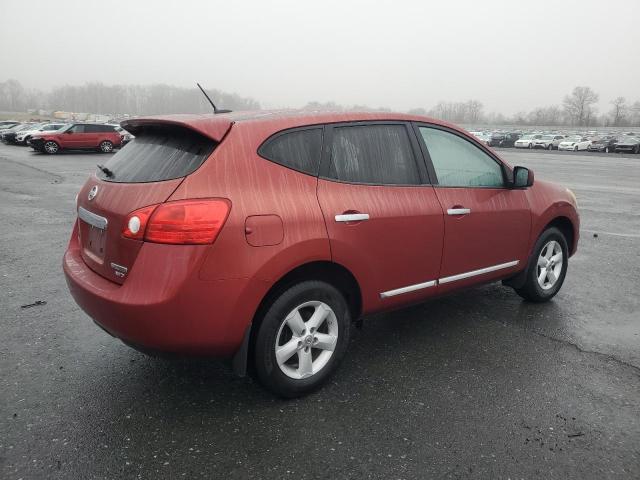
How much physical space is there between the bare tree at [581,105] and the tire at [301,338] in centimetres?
14715

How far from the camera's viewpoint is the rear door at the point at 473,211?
3693 millimetres

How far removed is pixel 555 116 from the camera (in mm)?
143125

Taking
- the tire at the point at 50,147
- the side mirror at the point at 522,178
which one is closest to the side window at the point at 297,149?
the side mirror at the point at 522,178

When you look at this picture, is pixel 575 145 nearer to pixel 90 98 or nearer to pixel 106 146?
pixel 106 146

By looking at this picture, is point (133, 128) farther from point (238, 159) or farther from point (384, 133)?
point (384, 133)

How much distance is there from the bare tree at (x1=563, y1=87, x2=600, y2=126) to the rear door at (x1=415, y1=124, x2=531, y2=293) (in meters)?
145

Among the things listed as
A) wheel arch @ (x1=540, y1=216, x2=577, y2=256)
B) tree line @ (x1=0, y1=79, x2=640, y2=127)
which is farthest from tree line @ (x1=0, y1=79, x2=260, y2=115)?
wheel arch @ (x1=540, y1=216, x2=577, y2=256)

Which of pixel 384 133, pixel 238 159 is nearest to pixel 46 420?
pixel 238 159

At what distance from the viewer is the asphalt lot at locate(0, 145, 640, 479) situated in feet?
8.05

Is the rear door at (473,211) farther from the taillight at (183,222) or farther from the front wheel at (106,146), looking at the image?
the front wheel at (106,146)

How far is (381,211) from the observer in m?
3.20

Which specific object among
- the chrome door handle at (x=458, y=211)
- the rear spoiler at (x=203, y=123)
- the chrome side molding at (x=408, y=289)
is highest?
the rear spoiler at (x=203, y=123)

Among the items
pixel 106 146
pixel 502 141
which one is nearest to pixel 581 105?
pixel 502 141

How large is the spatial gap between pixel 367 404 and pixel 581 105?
493 ft
